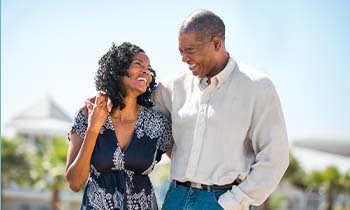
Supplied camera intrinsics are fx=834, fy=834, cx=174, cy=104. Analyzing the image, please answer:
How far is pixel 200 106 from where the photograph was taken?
3.90 metres

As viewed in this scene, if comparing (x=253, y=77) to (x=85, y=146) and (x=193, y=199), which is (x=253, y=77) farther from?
(x=85, y=146)

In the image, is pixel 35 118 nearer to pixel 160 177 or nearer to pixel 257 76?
pixel 160 177

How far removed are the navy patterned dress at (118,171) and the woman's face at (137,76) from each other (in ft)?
0.61

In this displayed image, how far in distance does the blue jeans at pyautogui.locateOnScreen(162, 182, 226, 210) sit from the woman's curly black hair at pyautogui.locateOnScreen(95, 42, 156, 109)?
494mm

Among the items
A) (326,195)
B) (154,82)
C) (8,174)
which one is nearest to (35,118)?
(8,174)

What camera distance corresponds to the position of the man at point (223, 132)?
3.79 metres

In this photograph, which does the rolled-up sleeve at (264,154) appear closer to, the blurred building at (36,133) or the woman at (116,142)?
the woman at (116,142)

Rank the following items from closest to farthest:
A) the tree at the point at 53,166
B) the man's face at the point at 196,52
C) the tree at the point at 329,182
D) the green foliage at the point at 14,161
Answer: the man's face at the point at 196,52, the tree at the point at 53,166, the green foliage at the point at 14,161, the tree at the point at 329,182

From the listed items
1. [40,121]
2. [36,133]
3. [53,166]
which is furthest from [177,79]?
[40,121]

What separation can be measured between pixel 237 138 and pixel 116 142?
1.90ft

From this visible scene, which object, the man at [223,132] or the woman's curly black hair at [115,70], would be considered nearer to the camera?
the man at [223,132]

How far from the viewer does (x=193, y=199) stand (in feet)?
12.6

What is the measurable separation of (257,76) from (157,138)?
23.2 inches

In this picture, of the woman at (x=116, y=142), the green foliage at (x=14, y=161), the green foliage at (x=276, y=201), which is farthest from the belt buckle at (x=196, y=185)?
the green foliage at (x=276, y=201)
